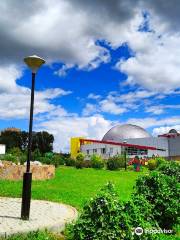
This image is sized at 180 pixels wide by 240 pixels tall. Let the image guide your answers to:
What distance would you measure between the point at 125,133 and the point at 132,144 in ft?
32.1

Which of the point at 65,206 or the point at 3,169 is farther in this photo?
the point at 3,169

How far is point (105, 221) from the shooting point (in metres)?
6.00

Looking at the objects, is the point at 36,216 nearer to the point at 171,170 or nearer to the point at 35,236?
the point at 35,236

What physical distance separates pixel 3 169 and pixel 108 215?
12.3 meters

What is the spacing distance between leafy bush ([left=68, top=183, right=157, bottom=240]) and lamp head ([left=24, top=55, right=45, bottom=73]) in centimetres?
439

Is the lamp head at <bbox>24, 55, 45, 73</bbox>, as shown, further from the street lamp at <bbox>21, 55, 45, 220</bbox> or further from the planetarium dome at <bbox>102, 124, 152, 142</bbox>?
the planetarium dome at <bbox>102, 124, 152, 142</bbox>

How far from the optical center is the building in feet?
227

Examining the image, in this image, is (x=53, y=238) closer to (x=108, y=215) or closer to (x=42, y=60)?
(x=108, y=215)

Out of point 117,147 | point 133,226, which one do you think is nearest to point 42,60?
point 133,226

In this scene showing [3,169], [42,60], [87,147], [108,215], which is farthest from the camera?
[87,147]

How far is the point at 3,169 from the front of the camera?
17.6m

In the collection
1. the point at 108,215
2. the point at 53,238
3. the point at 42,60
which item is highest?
the point at 42,60

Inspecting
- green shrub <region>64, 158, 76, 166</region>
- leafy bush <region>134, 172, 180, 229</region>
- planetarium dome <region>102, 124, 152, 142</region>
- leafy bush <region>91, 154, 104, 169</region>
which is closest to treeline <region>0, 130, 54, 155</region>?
planetarium dome <region>102, 124, 152, 142</region>

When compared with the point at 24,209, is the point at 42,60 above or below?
above
